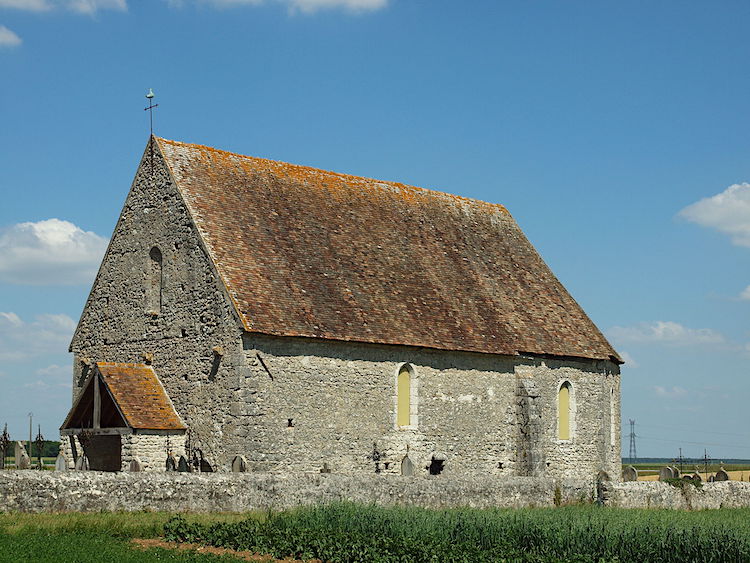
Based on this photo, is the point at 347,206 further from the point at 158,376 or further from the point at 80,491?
the point at 80,491

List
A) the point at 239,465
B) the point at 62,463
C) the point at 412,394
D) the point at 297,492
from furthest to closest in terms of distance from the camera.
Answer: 1. the point at 412,394
2. the point at 62,463
3. the point at 239,465
4. the point at 297,492

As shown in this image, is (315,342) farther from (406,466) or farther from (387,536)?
(387,536)

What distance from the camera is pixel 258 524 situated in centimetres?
2016

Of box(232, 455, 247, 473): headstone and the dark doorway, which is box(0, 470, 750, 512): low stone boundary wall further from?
the dark doorway

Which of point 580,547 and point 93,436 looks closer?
point 580,547

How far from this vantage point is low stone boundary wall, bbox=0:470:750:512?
70.6 ft

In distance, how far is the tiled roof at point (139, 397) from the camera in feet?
95.8

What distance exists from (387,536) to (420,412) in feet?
42.3

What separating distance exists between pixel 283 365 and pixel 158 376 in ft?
14.8

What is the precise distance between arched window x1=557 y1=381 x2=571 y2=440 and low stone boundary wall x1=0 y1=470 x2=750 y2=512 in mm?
6167

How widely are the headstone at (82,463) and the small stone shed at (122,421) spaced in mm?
482

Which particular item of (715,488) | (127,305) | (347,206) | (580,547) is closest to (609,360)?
(715,488)

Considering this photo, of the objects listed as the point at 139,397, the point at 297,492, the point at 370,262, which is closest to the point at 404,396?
the point at 370,262

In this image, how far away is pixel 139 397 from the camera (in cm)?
2995
